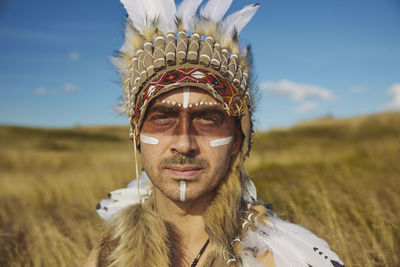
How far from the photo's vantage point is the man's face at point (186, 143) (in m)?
2.04

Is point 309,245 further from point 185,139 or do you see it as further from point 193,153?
point 185,139

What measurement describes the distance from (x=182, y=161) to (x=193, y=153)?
95 millimetres

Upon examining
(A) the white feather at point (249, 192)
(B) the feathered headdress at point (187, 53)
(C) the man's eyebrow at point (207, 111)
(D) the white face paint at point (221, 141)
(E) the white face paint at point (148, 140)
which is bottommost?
(A) the white feather at point (249, 192)

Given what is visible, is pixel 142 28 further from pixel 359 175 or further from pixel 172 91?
pixel 359 175

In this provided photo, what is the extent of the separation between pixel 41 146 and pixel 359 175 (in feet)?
94.2

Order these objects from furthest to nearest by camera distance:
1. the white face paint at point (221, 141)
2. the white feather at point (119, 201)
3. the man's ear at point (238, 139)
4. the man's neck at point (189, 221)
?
1. the white feather at point (119, 201)
2. the man's ear at point (238, 139)
3. the man's neck at point (189, 221)
4. the white face paint at point (221, 141)

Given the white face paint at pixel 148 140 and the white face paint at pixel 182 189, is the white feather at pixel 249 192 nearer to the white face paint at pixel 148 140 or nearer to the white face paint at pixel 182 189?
the white face paint at pixel 182 189

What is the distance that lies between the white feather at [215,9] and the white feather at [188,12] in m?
0.06

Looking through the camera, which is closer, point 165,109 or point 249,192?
point 165,109

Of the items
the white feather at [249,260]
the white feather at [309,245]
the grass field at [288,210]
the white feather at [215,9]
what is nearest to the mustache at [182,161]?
the white feather at [249,260]

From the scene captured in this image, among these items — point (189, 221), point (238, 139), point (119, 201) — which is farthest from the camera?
point (119, 201)

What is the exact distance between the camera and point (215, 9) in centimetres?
236

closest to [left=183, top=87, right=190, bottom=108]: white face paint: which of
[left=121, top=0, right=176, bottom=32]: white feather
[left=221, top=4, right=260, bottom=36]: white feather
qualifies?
[left=121, top=0, right=176, bottom=32]: white feather

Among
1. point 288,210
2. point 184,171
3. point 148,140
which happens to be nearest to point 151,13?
point 148,140
